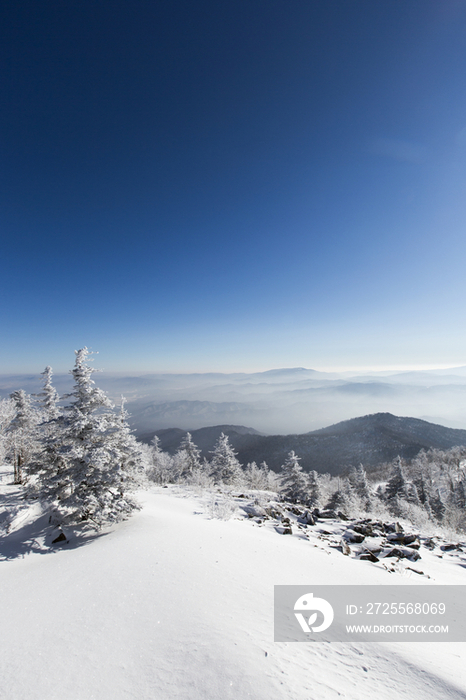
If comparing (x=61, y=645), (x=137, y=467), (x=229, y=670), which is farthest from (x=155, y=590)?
(x=137, y=467)

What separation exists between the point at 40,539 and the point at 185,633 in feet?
35.5

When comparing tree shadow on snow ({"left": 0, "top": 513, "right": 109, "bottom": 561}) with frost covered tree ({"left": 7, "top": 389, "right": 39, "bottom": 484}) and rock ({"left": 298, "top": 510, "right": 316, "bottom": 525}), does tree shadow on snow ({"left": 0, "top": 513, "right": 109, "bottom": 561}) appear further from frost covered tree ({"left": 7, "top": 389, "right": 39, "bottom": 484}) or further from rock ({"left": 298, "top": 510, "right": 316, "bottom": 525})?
frost covered tree ({"left": 7, "top": 389, "right": 39, "bottom": 484})

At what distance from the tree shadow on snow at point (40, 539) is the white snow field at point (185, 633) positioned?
70cm

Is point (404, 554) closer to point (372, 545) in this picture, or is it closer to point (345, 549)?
point (372, 545)

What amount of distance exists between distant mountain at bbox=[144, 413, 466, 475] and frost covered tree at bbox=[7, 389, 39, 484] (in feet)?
405

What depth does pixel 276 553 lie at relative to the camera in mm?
9328

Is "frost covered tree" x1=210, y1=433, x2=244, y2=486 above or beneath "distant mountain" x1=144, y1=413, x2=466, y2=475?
above

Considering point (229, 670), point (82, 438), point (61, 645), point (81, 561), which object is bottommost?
point (81, 561)

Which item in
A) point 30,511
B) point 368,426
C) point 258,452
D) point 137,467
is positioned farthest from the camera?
point 368,426

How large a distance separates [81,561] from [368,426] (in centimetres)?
19216

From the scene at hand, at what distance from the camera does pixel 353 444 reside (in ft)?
490

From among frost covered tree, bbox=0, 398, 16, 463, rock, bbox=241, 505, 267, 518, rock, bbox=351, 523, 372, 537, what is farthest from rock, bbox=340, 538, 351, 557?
frost covered tree, bbox=0, 398, 16, 463

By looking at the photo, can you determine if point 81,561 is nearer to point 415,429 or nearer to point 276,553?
point 276,553

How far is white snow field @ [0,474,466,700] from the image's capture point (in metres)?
3.48
